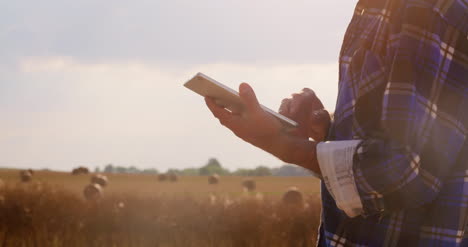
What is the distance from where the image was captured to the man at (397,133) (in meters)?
1.42

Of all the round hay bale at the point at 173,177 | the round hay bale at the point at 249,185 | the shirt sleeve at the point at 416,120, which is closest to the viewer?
the shirt sleeve at the point at 416,120

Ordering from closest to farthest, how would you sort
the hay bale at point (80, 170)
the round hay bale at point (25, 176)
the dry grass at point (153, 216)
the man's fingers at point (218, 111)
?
the man's fingers at point (218, 111)
the dry grass at point (153, 216)
the round hay bale at point (25, 176)
the hay bale at point (80, 170)

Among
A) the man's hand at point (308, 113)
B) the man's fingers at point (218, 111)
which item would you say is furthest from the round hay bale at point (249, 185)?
the man's fingers at point (218, 111)

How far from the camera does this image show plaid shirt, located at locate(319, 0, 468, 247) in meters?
1.42

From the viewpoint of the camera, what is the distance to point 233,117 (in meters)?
1.66

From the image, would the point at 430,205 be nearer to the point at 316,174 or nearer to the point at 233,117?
the point at 316,174

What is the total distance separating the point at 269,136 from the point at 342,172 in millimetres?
243

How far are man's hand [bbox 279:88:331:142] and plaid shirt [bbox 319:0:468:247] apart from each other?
0.14 m

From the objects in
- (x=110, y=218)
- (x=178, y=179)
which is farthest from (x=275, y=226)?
(x=178, y=179)

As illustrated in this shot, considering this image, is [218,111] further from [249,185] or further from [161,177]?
[161,177]

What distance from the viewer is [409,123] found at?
1.42 meters

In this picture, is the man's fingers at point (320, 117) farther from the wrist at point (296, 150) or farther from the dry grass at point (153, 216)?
the dry grass at point (153, 216)

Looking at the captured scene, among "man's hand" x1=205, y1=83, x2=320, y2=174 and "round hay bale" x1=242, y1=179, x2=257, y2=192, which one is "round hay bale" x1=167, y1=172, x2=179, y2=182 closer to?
"round hay bale" x1=242, y1=179, x2=257, y2=192

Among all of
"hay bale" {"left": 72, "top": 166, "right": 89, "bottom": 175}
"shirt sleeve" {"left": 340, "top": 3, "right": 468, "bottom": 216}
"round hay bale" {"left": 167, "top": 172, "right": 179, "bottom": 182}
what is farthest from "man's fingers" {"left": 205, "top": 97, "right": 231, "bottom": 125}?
"hay bale" {"left": 72, "top": 166, "right": 89, "bottom": 175}
